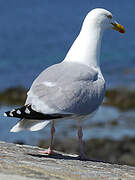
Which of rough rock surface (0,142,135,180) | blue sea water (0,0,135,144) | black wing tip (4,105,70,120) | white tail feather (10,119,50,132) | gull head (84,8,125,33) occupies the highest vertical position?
blue sea water (0,0,135,144)

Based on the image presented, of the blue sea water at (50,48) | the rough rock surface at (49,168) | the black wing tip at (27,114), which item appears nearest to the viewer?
the rough rock surface at (49,168)

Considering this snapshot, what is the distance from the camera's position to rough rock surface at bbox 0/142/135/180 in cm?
334

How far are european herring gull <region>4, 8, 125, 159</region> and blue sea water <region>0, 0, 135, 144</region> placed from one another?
5.49 meters

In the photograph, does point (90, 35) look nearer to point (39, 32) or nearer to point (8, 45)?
point (8, 45)

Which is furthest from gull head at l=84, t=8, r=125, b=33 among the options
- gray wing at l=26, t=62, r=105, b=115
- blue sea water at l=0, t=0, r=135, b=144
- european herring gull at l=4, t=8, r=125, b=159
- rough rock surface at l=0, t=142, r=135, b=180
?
blue sea water at l=0, t=0, r=135, b=144

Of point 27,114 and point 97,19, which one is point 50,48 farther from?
point 27,114

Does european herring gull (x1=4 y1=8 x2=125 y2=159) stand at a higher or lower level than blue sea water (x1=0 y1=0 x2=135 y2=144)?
lower

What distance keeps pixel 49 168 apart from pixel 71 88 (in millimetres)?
901

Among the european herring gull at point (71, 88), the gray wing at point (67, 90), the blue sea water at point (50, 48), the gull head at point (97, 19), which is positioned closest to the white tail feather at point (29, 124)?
the european herring gull at point (71, 88)

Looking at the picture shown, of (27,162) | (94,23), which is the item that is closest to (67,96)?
(27,162)

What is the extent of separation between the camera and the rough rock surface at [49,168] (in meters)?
3.34

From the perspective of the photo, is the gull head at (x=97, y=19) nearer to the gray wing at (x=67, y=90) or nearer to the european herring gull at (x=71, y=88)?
the european herring gull at (x=71, y=88)

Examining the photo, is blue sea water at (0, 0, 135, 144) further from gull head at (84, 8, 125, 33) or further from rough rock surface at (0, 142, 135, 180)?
rough rock surface at (0, 142, 135, 180)

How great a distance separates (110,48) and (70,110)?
2024 centimetres
